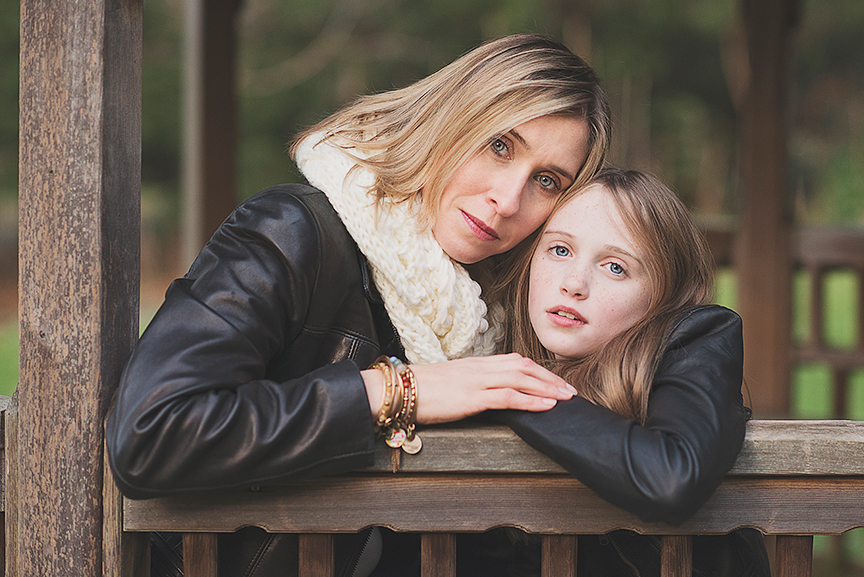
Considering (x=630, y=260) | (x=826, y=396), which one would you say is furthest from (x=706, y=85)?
(x=630, y=260)

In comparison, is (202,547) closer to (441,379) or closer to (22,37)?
(441,379)

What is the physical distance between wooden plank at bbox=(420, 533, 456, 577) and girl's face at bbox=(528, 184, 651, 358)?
461mm

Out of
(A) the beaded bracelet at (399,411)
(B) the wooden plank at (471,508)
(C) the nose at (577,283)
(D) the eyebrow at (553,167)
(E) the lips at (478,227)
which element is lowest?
(B) the wooden plank at (471,508)

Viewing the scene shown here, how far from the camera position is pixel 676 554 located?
137 cm

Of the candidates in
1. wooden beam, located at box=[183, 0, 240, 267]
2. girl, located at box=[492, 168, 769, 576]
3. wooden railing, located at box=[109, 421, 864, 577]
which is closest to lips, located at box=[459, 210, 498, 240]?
girl, located at box=[492, 168, 769, 576]

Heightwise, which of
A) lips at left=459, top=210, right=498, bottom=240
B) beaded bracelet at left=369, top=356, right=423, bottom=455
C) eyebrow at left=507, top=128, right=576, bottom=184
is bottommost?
beaded bracelet at left=369, top=356, right=423, bottom=455

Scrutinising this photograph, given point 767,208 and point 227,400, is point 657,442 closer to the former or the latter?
point 227,400

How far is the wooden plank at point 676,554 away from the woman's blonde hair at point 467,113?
725mm

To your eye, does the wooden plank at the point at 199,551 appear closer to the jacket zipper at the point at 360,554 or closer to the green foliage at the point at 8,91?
the jacket zipper at the point at 360,554

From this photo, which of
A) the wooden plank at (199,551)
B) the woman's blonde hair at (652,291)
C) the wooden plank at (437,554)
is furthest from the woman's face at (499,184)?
the wooden plank at (199,551)

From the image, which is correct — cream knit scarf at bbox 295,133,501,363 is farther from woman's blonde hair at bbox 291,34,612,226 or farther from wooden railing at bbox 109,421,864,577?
wooden railing at bbox 109,421,864,577

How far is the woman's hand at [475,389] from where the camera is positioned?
1336 millimetres

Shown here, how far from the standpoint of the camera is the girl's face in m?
1.61

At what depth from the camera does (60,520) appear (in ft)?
4.52
